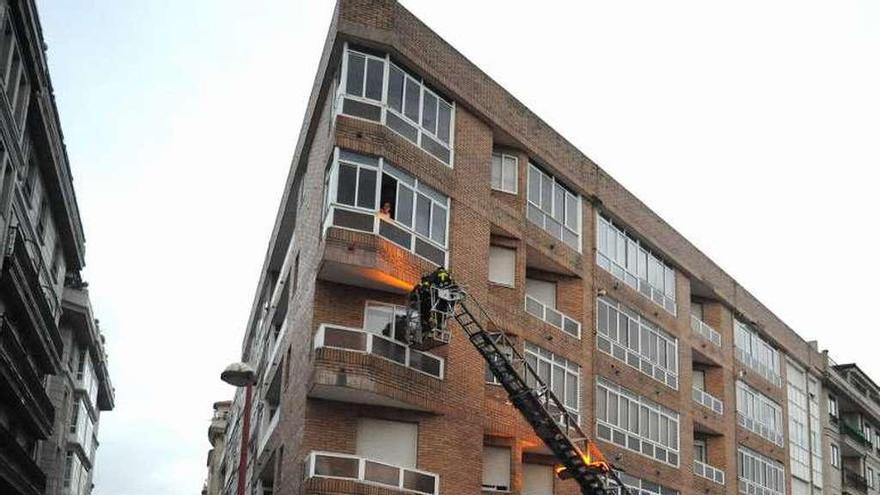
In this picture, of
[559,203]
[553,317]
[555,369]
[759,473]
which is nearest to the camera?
[555,369]

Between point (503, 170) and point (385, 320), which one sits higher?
point (503, 170)

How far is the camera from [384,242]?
28.8 metres

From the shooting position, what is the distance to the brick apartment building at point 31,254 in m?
32.8

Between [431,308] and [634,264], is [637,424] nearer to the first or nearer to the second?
[634,264]

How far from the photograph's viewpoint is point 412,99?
103 feet

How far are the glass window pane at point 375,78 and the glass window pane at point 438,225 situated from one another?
11.3ft

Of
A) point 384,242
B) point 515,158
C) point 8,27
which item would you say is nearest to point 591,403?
point 515,158

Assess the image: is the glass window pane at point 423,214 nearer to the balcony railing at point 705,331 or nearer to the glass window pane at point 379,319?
the glass window pane at point 379,319

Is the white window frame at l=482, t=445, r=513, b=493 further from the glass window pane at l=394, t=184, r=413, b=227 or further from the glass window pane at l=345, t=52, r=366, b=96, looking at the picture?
the glass window pane at l=345, t=52, r=366, b=96

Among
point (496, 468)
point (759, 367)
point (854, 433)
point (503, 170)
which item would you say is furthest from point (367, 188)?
point (854, 433)

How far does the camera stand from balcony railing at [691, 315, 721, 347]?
1750 inches

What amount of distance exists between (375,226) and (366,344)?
3057mm

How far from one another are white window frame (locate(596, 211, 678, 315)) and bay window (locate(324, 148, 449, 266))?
9.70 meters

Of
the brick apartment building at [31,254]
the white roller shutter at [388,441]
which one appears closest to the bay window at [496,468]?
the white roller shutter at [388,441]
